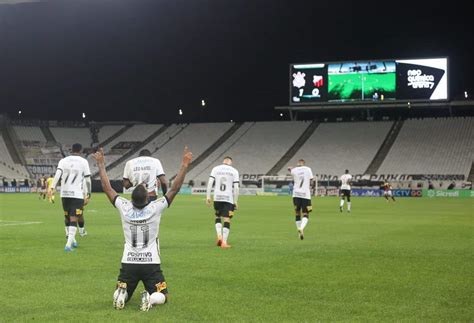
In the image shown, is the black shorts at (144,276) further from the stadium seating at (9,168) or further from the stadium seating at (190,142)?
the stadium seating at (9,168)

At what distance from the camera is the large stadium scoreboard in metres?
61.3

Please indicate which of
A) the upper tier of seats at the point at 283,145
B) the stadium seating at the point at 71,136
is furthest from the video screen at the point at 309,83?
the stadium seating at the point at 71,136

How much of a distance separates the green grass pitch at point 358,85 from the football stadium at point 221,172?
0.14 metres

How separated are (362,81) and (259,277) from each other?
53.7m

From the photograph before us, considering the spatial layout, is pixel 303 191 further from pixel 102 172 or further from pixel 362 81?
pixel 362 81

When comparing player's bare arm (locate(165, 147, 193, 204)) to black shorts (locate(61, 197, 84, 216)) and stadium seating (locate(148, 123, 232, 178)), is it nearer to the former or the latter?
black shorts (locate(61, 197, 84, 216))

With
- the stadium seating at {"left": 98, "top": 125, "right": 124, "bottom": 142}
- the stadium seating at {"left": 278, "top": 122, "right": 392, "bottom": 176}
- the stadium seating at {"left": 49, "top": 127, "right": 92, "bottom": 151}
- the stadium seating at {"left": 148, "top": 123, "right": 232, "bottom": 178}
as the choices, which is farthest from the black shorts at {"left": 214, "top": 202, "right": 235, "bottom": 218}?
the stadium seating at {"left": 98, "top": 125, "right": 124, "bottom": 142}

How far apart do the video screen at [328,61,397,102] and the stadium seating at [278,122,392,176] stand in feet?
27.6

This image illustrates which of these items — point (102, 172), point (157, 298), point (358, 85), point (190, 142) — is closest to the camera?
point (157, 298)

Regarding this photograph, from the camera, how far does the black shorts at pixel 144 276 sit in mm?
8711

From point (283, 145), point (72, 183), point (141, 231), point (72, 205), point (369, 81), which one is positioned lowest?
point (72, 205)

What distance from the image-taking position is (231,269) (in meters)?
12.4

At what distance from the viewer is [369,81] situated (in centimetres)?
6275

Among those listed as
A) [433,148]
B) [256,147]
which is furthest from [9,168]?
[433,148]
